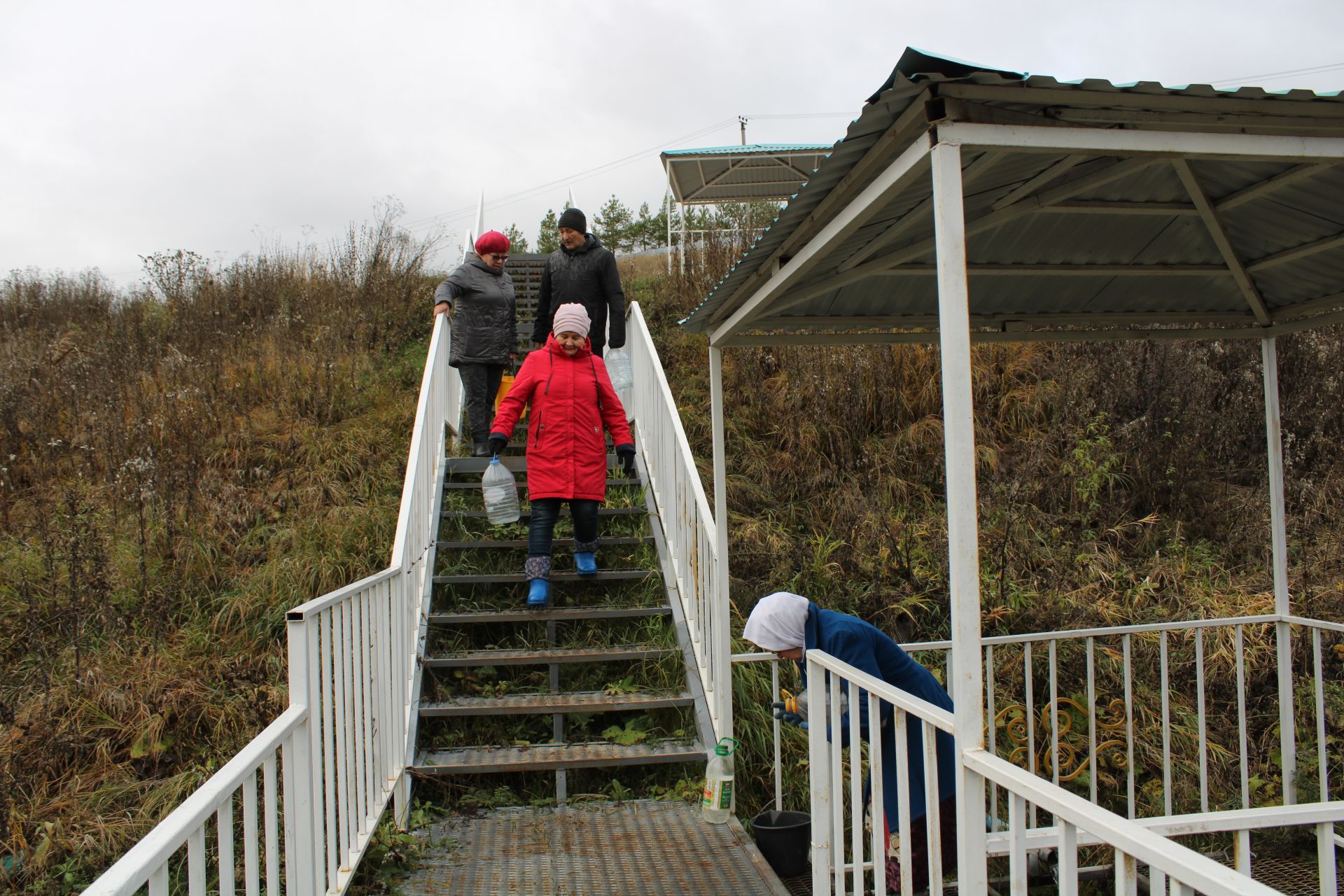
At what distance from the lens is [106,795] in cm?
436

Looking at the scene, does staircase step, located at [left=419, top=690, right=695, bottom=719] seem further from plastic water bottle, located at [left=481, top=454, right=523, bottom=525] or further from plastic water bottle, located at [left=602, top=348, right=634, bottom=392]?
plastic water bottle, located at [left=602, top=348, right=634, bottom=392]

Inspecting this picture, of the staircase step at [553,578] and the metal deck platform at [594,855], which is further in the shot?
the staircase step at [553,578]

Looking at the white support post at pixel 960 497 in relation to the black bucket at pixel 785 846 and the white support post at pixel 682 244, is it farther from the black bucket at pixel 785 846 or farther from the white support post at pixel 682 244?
the white support post at pixel 682 244

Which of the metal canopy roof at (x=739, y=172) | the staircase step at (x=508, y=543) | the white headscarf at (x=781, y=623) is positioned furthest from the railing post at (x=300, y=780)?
the metal canopy roof at (x=739, y=172)

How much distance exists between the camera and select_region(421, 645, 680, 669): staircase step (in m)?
4.94

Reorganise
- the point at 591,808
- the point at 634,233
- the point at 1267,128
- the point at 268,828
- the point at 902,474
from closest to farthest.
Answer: the point at 1267,128
the point at 268,828
the point at 591,808
the point at 902,474
the point at 634,233

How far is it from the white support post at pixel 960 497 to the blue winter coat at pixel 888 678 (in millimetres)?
1012

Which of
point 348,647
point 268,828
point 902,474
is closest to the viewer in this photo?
point 268,828

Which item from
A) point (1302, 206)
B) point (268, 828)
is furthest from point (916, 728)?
point (1302, 206)

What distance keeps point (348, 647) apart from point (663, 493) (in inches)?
127

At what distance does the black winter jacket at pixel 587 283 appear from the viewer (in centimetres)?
695

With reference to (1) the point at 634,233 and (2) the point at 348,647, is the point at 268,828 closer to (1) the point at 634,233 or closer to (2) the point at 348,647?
(2) the point at 348,647

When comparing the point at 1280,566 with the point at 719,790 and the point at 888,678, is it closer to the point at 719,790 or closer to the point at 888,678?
the point at 888,678

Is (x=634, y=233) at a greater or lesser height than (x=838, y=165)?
greater
